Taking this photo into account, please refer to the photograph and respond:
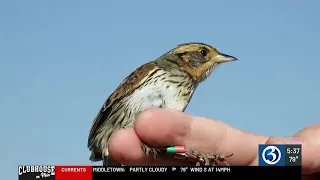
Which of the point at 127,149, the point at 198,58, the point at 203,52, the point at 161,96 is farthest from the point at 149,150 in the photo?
the point at 203,52

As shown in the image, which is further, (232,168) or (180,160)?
(180,160)

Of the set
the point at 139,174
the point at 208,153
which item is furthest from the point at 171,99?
the point at 139,174

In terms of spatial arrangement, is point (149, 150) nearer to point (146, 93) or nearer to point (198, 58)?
point (146, 93)

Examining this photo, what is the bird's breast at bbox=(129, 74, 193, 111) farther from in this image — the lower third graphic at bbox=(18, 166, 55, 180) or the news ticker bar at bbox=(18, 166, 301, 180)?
the lower third graphic at bbox=(18, 166, 55, 180)

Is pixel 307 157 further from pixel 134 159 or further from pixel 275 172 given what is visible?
pixel 134 159

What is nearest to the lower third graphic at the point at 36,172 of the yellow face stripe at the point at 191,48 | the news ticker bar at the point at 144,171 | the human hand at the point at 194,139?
the news ticker bar at the point at 144,171

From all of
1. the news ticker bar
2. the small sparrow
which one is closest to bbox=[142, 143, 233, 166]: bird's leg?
the news ticker bar

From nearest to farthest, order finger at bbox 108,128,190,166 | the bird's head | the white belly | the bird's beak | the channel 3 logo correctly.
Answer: finger at bbox 108,128,190,166 → the channel 3 logo → the white belly → the bird's head → the bird's beak
